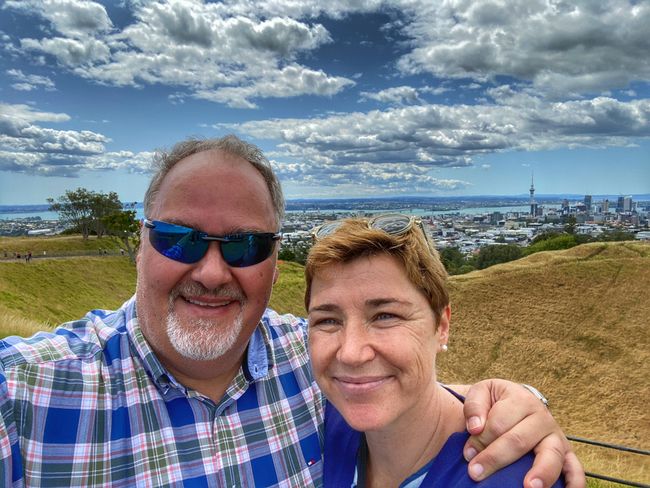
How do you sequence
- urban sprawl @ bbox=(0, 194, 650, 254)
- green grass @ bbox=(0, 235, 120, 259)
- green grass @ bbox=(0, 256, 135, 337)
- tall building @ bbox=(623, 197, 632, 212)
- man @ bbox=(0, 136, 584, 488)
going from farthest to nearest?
1. tall building @ bbox=(623, 197, 632, 212)
2. urban sprawl @ bbox=(0, 194, 650, 254)
3. green grass @ bbox=(0, 235, 120, 259)
4. green grass @ bbox=(0, 256, 135, 337)
5. man @ bbox=(0, 136, 584, 488)

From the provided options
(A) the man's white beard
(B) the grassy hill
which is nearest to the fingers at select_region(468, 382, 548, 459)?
(A) the man's white beard

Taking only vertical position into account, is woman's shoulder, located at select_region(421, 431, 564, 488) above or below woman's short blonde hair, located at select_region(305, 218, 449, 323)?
below

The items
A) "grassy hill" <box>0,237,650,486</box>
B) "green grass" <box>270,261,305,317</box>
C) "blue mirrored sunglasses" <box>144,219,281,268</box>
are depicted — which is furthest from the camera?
"green grass" <box>270,261,305,317</box>

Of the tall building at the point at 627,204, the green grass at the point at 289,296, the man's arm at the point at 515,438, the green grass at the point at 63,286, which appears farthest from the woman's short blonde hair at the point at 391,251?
the tall building at the point at 627,204

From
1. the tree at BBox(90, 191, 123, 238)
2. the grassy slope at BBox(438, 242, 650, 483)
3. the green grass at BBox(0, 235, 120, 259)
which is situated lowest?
the grassy slope at BBox(438, 242, 650, 483)

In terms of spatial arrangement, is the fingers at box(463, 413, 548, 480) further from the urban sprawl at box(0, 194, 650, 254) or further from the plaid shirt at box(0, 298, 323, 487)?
the plaid shirt at box(0, 298, 323, 487)

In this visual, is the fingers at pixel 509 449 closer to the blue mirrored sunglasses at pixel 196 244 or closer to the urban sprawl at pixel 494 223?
the urban sprawl at pixel 494 223
